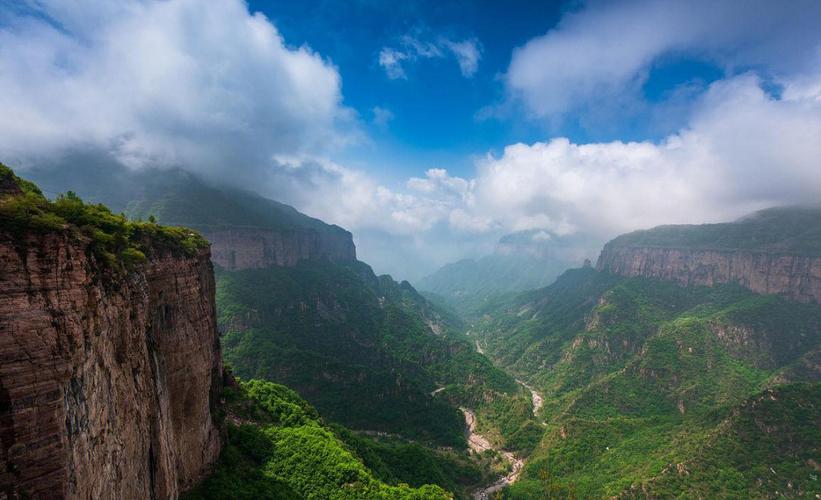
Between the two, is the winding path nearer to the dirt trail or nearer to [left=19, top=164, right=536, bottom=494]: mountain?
the dirt trail

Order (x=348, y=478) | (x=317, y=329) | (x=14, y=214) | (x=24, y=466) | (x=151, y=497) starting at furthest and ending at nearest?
(x=317, y=329) < (x=348, y=478) < (x=151, y=497) < (x=14, y=214) < (x=24, y=466)

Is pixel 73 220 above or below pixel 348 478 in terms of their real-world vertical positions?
above

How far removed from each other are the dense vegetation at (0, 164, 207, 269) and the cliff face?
588 mm

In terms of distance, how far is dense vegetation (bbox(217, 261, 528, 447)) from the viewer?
11994 centimetres

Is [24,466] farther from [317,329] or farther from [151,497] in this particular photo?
[317,329]

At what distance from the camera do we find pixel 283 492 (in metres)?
46.8

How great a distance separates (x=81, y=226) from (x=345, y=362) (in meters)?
121

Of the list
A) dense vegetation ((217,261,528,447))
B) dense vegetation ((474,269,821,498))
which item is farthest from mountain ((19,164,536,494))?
dense vegetation ((474,269,821,498))

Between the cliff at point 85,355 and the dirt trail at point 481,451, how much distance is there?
89049 millimetres

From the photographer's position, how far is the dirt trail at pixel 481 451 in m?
101

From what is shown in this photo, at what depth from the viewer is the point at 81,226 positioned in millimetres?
21391

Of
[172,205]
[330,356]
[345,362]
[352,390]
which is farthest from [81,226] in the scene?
[172,205]

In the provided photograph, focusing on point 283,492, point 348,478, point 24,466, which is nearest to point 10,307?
point 24,466

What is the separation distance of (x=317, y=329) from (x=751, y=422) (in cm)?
14023
